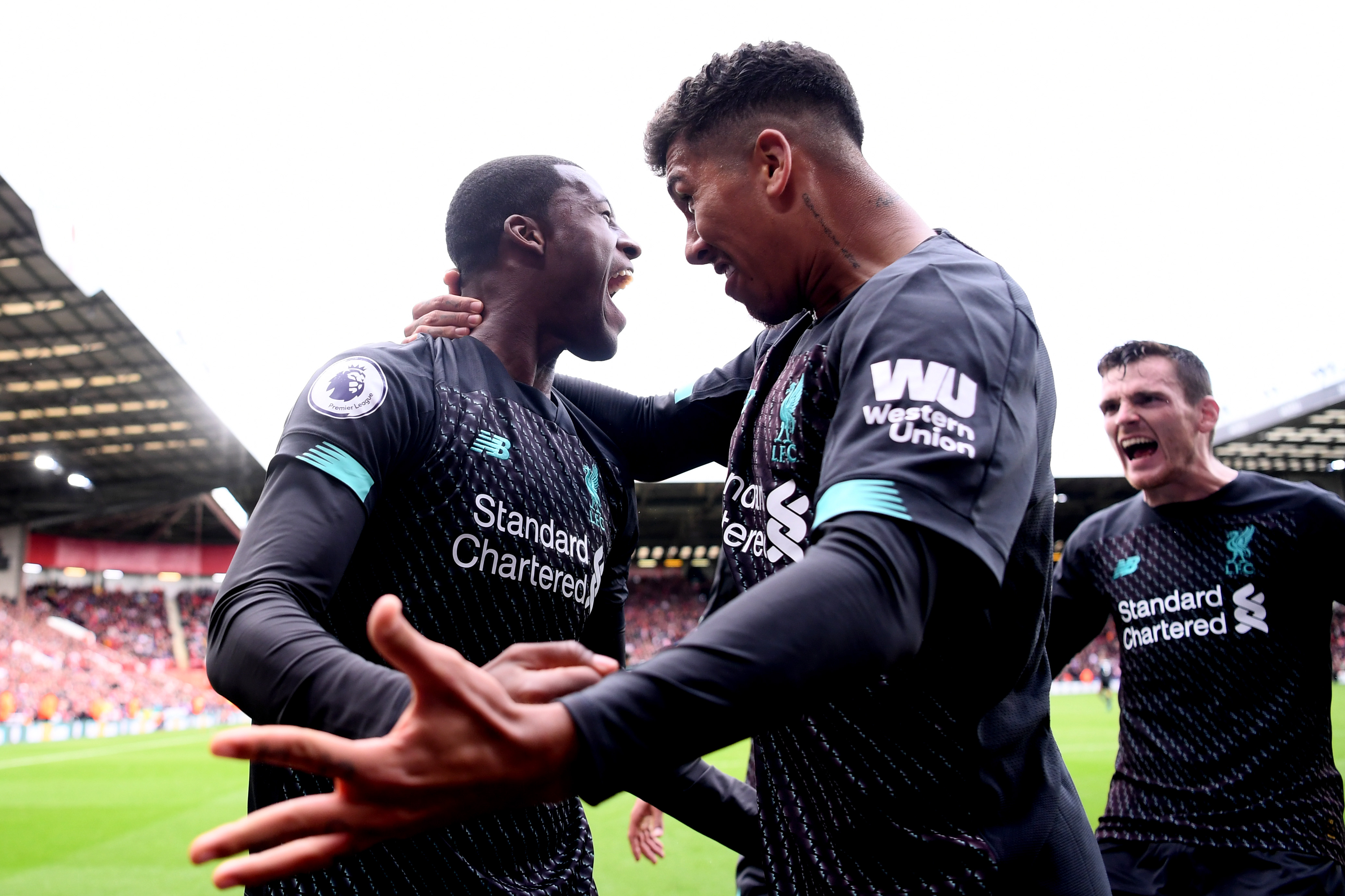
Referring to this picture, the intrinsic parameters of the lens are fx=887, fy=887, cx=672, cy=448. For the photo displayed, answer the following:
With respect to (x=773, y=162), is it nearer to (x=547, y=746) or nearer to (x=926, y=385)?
(x=926, y=385)

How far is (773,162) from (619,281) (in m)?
1.09

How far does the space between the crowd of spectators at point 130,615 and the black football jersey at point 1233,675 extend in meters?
35.7

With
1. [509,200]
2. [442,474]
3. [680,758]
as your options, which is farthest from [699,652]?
[509,200]

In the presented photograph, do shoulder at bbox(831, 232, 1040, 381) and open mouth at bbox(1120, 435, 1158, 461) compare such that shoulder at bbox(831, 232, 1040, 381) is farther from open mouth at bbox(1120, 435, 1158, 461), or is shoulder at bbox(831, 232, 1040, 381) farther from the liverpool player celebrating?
open mouth at bbox(1120, 435, 1158, 461)

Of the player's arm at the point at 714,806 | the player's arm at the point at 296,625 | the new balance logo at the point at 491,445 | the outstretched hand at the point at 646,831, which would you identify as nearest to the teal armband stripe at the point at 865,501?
the player's arm at the point at 296,625

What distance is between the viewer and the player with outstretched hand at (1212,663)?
329 cm

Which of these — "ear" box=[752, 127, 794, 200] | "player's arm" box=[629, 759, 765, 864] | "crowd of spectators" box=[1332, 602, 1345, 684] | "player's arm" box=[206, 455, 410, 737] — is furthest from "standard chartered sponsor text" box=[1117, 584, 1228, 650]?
"crowd of spectators" box=[1332, 602, 1345, 684]

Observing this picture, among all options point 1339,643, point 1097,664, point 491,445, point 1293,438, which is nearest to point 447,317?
point 491,445

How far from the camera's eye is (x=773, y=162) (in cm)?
185

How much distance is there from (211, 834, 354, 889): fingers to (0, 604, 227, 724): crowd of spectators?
83.1ft

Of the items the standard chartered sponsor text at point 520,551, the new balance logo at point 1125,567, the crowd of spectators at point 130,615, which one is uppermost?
the standard chartered sponsor text at point 520,551

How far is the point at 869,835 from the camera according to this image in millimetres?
1562

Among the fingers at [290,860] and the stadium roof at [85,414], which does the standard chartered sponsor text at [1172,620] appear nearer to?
the fingers at [290,860]

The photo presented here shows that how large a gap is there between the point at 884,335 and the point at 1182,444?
3150mm
